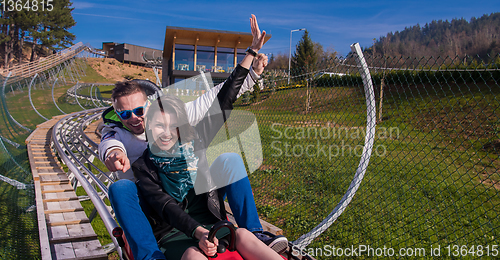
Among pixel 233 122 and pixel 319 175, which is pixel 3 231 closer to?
pixel 233 122

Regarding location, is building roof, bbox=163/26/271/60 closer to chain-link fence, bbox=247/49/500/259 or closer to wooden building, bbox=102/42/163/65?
chain-link fence, bbox=247/49/500/259

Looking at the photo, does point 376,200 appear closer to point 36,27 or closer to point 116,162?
point 116,162

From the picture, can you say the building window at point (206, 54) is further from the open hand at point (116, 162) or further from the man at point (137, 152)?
the open hand at point (116, 162)

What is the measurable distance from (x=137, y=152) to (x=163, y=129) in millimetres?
408

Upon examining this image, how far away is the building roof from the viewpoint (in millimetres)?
26447

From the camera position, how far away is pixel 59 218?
348cm

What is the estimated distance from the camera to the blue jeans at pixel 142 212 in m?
Answer: 1.73

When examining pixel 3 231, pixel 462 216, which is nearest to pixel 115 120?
pixel 3 231

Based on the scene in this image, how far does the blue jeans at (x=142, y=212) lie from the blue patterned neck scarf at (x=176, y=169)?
7.5 inches

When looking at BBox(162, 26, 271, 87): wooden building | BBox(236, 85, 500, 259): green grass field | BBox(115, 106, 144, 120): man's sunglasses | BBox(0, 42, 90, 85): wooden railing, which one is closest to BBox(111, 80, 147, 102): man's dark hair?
BBox(115, 106, 144, 120): man's sunglasses

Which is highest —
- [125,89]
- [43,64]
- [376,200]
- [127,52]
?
[127,52]

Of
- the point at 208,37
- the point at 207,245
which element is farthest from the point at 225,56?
the point at 207,245

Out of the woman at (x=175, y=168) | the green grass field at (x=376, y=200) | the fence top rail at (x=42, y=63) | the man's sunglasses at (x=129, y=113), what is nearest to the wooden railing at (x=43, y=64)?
the fence top rail at (x=42, y=63)

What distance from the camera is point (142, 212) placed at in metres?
1.85
